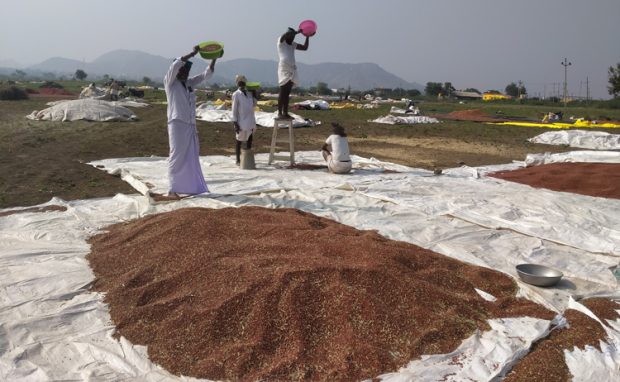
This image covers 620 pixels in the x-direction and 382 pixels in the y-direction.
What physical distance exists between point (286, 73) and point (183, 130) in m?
2.23

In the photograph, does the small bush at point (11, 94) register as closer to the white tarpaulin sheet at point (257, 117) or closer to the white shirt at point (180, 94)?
the white tarpaulin sheet at point (257, 117)

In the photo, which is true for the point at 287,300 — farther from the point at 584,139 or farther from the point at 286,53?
the point at 584,139

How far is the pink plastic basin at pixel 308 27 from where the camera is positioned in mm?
6477

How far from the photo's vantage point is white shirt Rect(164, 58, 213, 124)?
484cm

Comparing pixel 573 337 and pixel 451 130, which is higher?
pixel 451 130

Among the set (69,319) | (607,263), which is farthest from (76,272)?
(607,263)

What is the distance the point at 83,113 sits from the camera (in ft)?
40.8

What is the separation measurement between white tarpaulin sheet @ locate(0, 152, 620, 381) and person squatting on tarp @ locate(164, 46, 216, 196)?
0.31 metres

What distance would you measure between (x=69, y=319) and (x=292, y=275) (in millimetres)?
1163

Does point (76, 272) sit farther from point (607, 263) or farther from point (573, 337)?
point (607, 263)

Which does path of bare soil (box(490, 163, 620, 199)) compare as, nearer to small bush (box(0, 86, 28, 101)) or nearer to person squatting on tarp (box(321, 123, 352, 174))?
person squatting on tarp (box(321, 123, 352, 174))

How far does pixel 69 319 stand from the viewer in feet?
8.44

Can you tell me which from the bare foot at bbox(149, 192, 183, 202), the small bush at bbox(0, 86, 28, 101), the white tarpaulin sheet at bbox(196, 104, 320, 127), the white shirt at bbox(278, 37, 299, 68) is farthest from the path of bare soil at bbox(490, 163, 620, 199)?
the small bush at bbox(0, 86, 28, 101)

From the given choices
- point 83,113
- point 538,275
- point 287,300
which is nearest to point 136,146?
point 83,113
